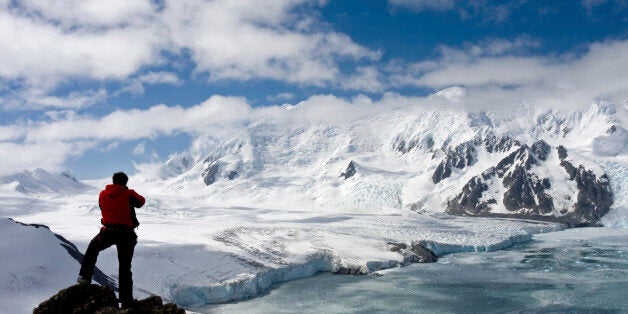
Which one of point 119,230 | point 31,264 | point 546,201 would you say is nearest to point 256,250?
point 31,264

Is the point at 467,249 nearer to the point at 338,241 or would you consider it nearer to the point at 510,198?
the point at 338,241

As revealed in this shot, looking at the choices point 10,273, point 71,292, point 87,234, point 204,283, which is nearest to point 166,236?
point 87,234

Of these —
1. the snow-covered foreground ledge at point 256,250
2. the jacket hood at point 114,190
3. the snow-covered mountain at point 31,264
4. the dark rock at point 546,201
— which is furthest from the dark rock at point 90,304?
the dark rock at point 546,201

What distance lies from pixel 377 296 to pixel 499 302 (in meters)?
12.9

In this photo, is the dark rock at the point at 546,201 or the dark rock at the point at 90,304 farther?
the dark rock at the point at 546,201

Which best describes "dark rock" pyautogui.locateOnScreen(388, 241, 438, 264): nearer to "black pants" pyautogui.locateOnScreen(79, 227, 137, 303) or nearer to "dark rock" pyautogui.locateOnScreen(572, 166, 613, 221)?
"black pants" pyautogui.locateOnScreen(79, 227, 137, 303)

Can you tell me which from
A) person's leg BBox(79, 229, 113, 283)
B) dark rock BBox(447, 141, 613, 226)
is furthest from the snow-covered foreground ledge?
dark rock BBox(447, 141, 613, 226)

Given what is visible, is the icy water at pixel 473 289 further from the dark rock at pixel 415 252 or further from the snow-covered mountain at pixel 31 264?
the snow-covered mountain at pixel 31 264

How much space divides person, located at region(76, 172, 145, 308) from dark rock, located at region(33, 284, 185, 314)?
32cm

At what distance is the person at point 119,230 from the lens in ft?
34.9

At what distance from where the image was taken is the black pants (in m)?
10.7

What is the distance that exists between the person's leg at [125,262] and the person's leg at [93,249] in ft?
0.83

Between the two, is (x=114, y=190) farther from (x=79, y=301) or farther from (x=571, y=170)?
(x=571, y=170)

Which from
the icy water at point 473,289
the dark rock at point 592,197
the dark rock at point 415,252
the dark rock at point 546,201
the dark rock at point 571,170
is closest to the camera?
the icy water at point 473,289
